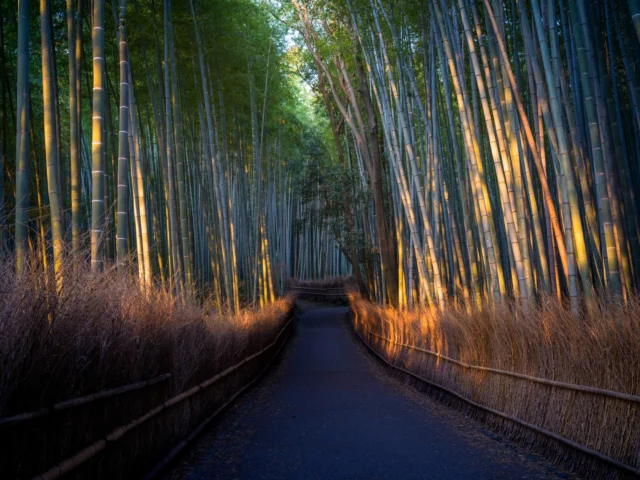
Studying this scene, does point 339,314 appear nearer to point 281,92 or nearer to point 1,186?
point 281,92

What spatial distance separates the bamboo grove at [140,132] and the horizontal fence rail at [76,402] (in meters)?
0.43

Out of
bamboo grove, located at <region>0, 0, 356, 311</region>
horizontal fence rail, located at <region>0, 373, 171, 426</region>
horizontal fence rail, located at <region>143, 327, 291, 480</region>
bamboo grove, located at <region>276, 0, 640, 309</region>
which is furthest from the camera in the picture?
bamboo grove, located at <region>276, 0, 640, 309</region>

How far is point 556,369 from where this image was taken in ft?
11.4

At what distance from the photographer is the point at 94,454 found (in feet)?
7.52

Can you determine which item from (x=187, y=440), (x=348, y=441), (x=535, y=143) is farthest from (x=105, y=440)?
(x=535, y=143)

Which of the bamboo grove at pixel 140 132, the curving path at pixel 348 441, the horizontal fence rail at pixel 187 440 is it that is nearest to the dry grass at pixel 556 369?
the curving path at pixel 348 441

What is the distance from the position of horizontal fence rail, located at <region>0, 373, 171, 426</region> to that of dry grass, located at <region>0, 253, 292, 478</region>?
0.08 ft

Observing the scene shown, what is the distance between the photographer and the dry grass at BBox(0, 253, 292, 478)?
187 centimetres

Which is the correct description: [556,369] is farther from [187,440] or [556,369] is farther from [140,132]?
[140,132]

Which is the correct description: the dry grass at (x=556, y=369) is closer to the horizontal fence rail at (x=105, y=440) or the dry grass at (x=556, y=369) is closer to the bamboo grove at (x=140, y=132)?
the horizontal fence rail at (x=105, y=440)

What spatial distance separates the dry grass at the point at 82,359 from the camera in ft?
6.12

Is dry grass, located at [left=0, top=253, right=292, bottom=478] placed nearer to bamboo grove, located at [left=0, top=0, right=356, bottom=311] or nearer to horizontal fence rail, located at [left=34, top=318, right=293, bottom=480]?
horizontal fence rail, located at [left=34, top=318, right=293, bottom=480]

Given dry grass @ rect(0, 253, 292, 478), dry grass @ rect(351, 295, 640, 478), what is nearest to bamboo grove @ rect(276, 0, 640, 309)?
dry grass @ rect(351, 295, 640, 478)

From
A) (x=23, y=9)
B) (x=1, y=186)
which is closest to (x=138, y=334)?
(x=23, y=9)
